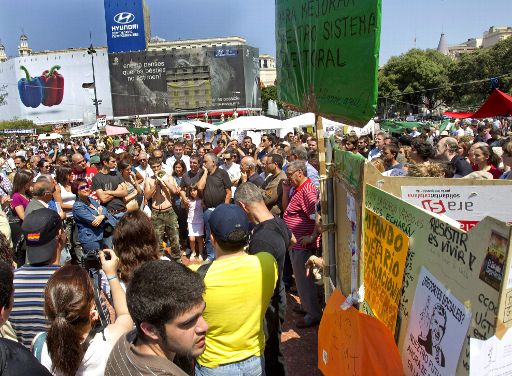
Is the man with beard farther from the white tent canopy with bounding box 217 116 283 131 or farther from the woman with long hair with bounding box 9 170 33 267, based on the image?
the white tent canopy with bounding box 217 116 283 131

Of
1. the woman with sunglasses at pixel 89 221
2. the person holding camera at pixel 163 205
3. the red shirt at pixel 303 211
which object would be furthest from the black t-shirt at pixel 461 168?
the woman with sunglasses at pixel 89 221

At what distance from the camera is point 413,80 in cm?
5375

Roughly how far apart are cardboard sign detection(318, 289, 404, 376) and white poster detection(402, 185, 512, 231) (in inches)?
28.9

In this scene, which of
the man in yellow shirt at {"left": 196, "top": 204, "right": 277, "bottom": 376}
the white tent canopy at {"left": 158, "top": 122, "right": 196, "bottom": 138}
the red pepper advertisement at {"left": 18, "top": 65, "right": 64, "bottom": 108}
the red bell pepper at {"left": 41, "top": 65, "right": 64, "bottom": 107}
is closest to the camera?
the man in yellow shirt at {"left": 196, "top": 204, "right": 277, "bottom": 376}

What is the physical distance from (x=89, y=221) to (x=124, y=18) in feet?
261

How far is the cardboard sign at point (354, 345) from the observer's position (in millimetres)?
1911

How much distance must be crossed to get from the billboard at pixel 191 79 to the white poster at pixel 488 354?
6798 centimetres

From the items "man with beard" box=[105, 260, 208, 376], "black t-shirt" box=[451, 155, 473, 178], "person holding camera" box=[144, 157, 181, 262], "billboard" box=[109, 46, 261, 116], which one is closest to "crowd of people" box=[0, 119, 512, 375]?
"man with beard" box=[105, 260, 208, 376]

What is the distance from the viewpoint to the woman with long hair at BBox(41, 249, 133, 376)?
A: 1991mm

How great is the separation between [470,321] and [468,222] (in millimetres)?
1176

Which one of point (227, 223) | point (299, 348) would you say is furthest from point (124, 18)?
point (227, 223)

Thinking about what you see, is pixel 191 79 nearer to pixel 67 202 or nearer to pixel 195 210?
pixel 195 210

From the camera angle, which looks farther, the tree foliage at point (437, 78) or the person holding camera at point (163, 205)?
the tree foliage at point (437, 78)

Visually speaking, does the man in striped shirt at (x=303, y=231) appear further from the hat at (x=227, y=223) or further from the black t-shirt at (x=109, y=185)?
the black t-shirt at (x=109, y=185)
